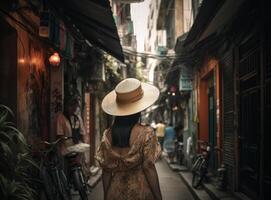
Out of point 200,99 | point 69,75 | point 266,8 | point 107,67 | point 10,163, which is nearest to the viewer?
point 10,163

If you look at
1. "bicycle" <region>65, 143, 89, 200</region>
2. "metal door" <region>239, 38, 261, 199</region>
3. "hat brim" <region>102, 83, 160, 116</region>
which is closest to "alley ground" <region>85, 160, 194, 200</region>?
"metal door" <region>239, 38, 261, 199</region>

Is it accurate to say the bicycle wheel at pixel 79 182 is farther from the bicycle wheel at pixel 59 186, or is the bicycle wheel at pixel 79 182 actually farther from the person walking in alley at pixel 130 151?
the person walking in alley at pixel 130 151

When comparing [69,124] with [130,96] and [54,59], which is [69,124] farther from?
[130,96]

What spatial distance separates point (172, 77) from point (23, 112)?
15.7 m

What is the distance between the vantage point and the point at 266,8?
25.7 ft

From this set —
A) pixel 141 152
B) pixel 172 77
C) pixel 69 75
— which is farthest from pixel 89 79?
pixel 141 152

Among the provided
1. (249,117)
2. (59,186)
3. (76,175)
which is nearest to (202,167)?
(249,117)

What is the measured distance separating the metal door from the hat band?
465 centimetres

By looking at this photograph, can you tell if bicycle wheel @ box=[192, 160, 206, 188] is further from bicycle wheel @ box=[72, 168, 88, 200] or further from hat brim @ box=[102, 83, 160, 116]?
hat brim @ box=[102, 83, 160, 116]

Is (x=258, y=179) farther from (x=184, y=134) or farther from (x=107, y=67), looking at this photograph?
(x=184, y=134)

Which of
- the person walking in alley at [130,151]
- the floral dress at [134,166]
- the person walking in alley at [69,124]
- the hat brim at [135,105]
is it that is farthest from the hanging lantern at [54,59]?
the floral dress at [134,166]

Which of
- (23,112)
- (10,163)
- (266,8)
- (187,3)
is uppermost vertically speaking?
(187,3)

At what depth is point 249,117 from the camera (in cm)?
974

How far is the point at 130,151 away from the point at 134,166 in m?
0.13
